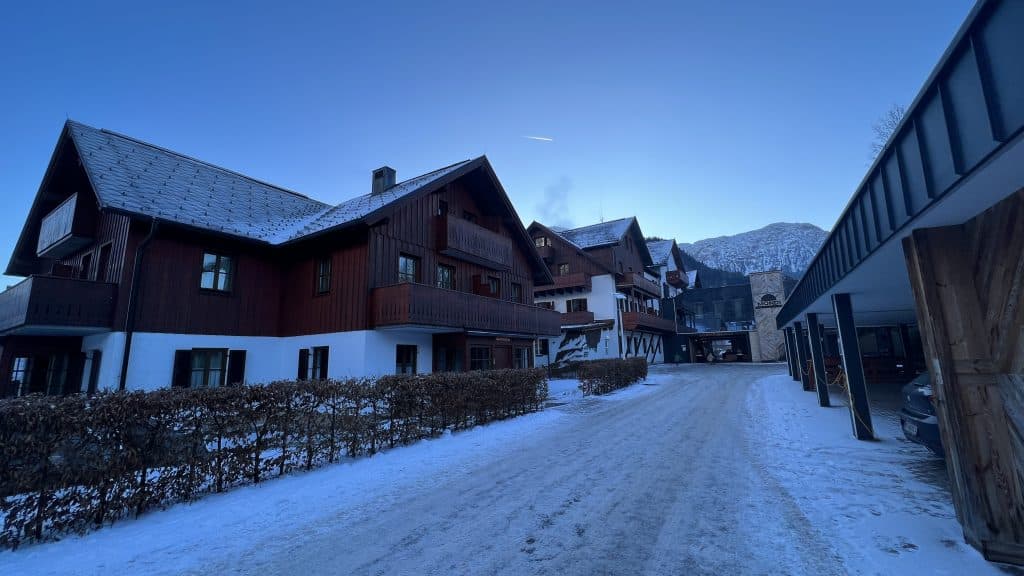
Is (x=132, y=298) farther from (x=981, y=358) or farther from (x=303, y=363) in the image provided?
(x=981, y=358)

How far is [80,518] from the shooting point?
196 inches

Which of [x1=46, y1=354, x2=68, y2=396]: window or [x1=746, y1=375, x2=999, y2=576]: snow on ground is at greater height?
[x1=46, y1=354, x2=68, y2=396]: window

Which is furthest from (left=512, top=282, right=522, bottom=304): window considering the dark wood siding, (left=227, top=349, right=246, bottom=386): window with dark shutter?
(left=227, top=349, right=246, bottom=386): window with dark shutter

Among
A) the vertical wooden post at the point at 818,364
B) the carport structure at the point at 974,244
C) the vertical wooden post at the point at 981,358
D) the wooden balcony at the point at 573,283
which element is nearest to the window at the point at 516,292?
the wooden balcony at the point at 573,283

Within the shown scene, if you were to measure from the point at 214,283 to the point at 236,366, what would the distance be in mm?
3020

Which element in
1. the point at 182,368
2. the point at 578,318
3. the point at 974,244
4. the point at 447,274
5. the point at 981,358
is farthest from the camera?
the point at 578,318

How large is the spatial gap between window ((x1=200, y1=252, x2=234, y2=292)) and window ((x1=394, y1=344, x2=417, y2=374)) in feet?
20.8

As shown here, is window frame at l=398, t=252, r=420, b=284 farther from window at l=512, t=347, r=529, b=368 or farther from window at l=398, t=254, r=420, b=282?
window at l=512, t=347, r=529, b=368

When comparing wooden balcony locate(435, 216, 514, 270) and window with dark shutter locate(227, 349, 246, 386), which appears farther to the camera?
wooden balcony locate(435, 216, 514, 270)

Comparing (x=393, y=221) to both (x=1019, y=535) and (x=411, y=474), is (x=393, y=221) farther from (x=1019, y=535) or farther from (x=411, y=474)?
(x=1019, y=535)

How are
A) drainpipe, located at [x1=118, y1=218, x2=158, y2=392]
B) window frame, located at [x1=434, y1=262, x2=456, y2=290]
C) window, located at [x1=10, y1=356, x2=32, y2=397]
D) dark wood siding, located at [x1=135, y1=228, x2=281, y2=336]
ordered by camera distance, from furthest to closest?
window frame, located at [x1=434, y1=262, x2=456, y2=290], window, located at [x1=10, y1=356, x2=32, y2=397], dark wood siding, located at [x1=135, y1=228, x2=281, y2=336], drainpipe, located at [x1=118, y1=218, x2=158, y2=392]

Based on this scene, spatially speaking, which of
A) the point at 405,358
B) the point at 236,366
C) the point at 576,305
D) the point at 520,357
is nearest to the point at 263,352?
the point at 236,366

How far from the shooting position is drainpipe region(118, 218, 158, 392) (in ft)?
40.6

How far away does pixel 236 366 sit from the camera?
15242 millimetres
